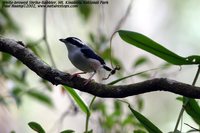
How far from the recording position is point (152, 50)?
4.15 ft

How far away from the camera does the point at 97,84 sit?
1205 millimetres

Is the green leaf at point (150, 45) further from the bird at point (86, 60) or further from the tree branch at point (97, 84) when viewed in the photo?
the bird at point (86, 60)

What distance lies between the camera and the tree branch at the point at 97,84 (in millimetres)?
1068

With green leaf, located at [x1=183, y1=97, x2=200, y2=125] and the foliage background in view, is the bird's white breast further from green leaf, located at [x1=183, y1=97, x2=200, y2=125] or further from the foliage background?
the foliage background

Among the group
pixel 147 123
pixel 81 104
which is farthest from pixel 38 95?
pixel 147 123

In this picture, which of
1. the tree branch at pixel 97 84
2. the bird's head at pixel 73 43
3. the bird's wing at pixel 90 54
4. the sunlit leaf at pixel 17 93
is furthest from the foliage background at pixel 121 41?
the tree branch at pixel 97 84

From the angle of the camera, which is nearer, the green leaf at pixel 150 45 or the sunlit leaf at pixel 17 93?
the green leaf at pixel 150 45

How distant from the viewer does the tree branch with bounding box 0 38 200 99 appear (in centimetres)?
107

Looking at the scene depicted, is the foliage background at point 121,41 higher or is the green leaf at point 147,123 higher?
the green leaf at point 147,123

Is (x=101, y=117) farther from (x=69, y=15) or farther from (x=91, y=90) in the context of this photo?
(x=69, y=15)

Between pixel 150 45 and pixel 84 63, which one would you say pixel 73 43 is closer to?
pixel 84 63

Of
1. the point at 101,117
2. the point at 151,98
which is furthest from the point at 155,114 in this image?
the point at 101,117

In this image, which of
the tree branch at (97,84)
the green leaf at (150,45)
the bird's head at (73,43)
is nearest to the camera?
the tree branch at (97,84)

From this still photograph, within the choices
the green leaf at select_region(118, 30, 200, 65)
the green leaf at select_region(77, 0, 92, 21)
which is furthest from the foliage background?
the green leaf at select_region(118, 30, 200, 65)
